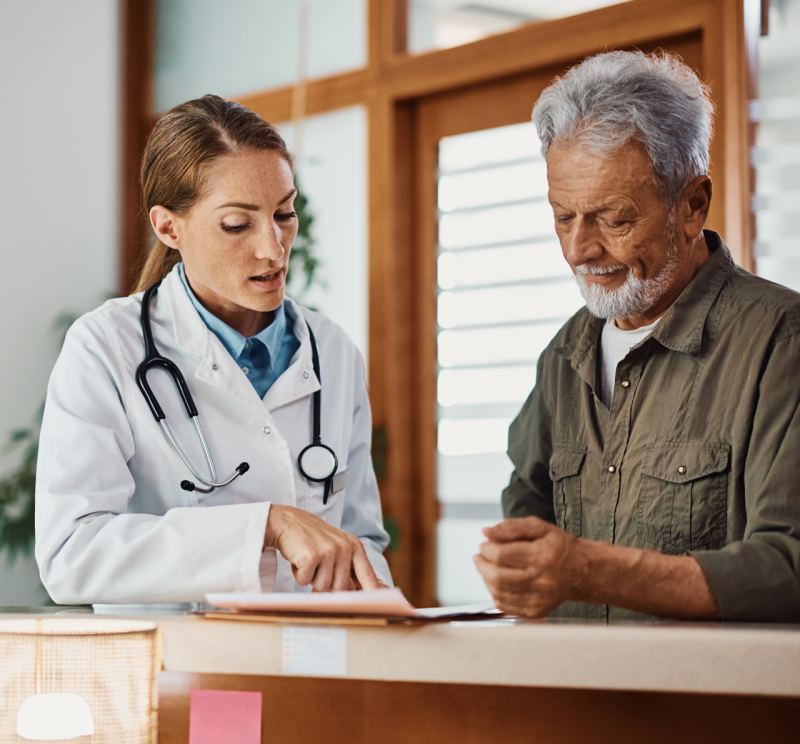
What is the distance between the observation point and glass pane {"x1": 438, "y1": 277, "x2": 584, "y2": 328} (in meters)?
2.96

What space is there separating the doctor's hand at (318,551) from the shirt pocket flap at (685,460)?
0.46 m

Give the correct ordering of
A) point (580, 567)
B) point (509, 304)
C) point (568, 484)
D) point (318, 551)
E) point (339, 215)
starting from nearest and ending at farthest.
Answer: point (580, 567), point (318, 551), point (568, 484), point (509, 304), point (339, 215)

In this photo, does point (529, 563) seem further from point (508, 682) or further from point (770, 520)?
point (770, 520)

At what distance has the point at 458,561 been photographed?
10.3 ft

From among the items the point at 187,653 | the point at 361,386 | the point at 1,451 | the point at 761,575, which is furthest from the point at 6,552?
the point at 761,575

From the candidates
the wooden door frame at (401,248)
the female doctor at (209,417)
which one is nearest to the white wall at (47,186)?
the wooden door frame at (401,248)

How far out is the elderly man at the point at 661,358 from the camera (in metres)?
1.19

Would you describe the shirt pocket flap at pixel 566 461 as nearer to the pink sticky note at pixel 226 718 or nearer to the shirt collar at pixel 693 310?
the shirt collar at pixel 693 310

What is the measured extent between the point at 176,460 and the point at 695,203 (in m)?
0.91

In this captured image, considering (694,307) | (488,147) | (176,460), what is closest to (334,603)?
(176,460)

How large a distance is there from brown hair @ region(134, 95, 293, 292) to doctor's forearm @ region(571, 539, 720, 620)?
0.90m

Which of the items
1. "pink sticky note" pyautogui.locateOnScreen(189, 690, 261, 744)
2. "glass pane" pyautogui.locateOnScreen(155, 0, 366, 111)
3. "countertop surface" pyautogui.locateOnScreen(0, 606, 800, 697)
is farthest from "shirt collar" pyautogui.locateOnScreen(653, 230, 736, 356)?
"glass pane" pyautogui.locateOnScreen(155, 0, 366, 111)

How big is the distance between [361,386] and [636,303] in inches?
22.3

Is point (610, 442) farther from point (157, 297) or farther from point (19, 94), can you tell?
point (19, 94)
